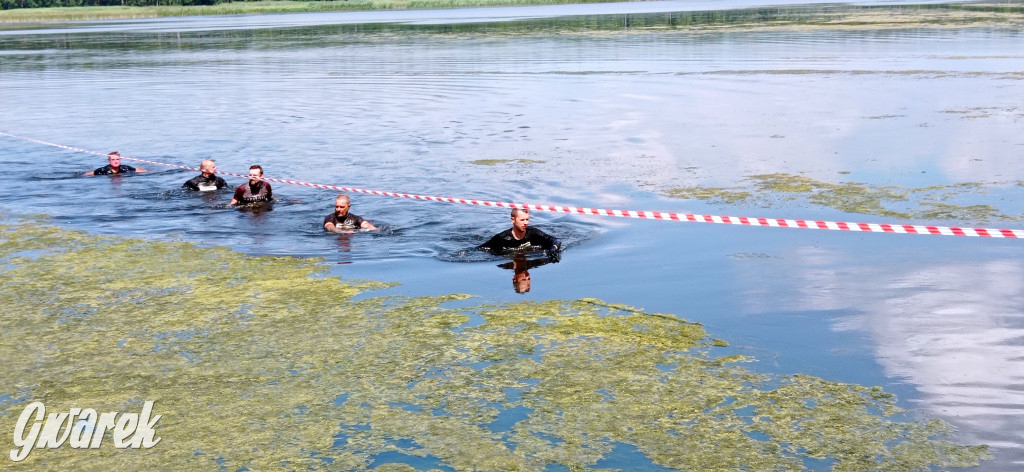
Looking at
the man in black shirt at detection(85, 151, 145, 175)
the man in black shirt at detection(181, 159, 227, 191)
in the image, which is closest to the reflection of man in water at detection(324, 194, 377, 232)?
the man in black shirt at detection(181, 159, 227, 191)

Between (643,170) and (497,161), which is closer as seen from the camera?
(643,170)

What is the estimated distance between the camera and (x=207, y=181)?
62.1 feet

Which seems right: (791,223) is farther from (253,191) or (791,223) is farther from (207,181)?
(207,181)

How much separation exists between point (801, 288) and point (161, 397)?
682 centimetres

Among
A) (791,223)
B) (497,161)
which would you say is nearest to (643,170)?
(497,161)

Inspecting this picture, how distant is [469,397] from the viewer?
8.82 metres

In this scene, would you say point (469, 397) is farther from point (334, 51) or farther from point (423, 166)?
point (334, 51)

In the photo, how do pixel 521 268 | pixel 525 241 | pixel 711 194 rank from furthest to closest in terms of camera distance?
pixel 711 194, pixel 525 241, pixel 521 268

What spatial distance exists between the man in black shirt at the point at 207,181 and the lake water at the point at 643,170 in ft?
1.04

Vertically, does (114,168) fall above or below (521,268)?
above

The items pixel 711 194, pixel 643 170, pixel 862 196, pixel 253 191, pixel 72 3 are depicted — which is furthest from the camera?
pixel 72 3

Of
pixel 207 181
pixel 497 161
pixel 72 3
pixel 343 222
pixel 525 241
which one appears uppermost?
pixel 72 3

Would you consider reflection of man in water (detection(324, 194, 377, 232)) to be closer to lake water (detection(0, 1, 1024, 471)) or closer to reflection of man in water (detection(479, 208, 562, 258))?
lake water (detection(0, 1, 1024, 471))

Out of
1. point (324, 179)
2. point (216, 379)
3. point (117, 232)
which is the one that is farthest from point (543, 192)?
point (216, 379)
